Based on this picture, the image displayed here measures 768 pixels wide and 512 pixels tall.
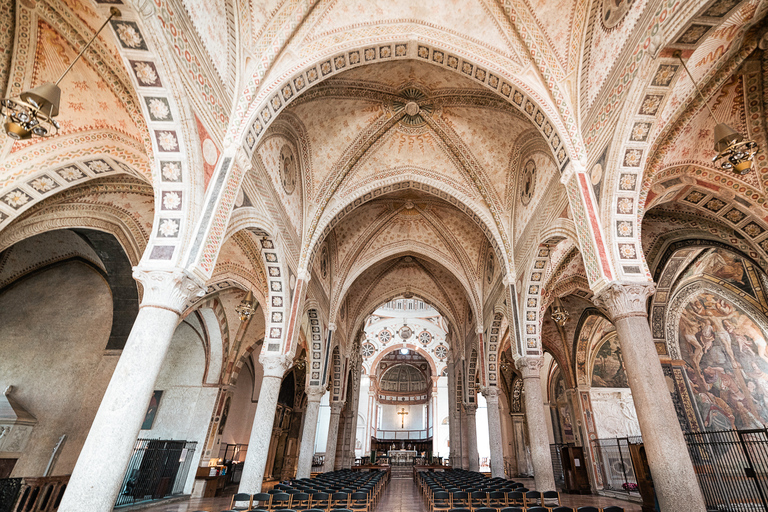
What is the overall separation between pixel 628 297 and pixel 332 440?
15594mm

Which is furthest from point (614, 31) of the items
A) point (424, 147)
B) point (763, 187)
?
Result: point (424, 147)

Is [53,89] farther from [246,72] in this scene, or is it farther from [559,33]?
[559,33]

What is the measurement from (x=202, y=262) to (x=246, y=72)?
167 inches

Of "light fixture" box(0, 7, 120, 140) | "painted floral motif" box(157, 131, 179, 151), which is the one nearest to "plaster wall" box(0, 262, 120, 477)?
"painted floral motif" box(157, 131, 179, 151)

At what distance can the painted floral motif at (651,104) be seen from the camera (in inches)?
226

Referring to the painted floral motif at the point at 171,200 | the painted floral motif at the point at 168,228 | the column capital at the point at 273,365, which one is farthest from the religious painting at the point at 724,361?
the painted floral motif at the point at 171,200

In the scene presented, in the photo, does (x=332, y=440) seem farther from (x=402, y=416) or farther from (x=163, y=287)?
(x=402, y=416)

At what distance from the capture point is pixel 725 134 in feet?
15.2

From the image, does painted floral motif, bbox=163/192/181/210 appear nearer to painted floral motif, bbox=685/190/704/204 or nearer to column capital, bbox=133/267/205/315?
column capital, bbox=133/267/205/315

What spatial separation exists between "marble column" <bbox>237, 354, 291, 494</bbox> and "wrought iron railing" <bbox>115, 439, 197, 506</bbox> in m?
4.23

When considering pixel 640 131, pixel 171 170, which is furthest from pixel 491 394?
pixel 171 170

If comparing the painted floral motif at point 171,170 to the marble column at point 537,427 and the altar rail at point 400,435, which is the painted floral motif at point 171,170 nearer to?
the marble column at point 537,427

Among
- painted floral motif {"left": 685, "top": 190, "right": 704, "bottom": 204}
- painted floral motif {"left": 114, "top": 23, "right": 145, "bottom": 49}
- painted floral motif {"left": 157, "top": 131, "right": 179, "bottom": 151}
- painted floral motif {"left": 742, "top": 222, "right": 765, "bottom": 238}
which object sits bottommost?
painted floral motif {"left": 157, "top": 131, "right": 179, "bottom": 151}

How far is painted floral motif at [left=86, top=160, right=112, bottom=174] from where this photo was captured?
7.91 meters
